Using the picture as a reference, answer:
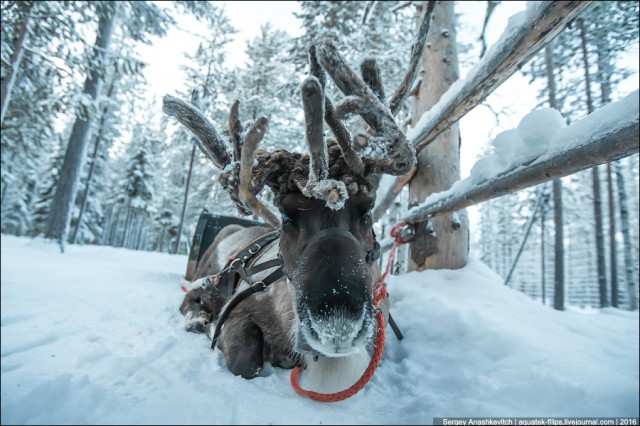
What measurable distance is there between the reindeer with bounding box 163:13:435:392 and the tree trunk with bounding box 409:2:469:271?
1362 mm

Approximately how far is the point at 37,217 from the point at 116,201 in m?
5.95

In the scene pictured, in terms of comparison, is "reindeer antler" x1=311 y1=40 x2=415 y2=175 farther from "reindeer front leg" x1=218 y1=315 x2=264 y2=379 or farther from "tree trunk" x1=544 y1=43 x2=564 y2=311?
"tree trunk" x1=544 y1=43 x2=564 y2=311

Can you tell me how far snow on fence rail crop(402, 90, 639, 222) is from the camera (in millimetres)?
1165

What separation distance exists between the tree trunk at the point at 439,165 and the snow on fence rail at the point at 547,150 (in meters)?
1.29

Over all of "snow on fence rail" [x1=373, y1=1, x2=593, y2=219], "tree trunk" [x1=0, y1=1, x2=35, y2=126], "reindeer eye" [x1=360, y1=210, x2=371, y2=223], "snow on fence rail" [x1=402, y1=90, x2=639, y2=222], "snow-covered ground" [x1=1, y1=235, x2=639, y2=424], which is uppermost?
"tree trunk" [x1=0, y1=1, x2=35, y2=126]

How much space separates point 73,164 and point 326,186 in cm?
1345

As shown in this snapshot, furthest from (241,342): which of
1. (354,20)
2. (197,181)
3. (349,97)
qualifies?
(197,181)

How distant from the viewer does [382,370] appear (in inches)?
94.0

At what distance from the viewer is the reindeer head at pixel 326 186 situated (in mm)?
1507

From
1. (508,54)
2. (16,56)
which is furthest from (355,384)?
(16,56)

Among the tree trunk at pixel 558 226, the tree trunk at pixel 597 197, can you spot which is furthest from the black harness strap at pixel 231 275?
the tree trunk at pixel 597 197

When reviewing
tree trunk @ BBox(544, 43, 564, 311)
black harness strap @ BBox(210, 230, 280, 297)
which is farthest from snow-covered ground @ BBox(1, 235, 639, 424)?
tree trunk @ BBox(544, 43, 564, 311)

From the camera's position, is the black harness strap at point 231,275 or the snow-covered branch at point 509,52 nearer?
the snow-covered branch at point 509,52

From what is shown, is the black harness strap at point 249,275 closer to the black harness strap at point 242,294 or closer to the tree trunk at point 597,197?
the black harness strap at point 242,294
